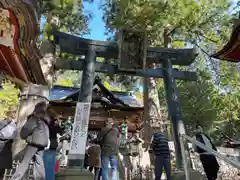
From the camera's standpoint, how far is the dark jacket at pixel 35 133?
11.1 ft

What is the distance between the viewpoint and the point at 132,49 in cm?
652

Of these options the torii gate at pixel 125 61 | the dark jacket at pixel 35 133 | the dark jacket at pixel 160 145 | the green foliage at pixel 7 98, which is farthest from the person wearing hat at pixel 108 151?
the green foliage at pixel 7 98

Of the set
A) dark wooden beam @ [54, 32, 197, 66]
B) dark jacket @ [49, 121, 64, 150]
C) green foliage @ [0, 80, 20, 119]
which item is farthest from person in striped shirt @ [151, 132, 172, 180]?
green foliage @ [0, 80, 20, 119]

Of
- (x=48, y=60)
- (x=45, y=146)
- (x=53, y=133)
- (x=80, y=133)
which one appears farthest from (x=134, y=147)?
(x=45, y=146)

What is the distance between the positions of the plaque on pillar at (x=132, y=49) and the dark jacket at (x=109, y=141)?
204 centimetres

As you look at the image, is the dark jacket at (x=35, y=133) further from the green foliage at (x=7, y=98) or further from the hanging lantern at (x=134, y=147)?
the green foliage at (x=7, y=98)

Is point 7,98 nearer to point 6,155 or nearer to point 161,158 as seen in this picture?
point 6,155

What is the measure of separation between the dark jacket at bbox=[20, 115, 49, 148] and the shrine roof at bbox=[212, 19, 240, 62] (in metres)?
3.95

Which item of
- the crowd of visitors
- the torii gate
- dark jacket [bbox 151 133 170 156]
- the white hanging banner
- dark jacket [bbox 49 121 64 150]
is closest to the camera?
the crowd of visitors

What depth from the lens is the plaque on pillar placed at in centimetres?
635

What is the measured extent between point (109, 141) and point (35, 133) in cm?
182

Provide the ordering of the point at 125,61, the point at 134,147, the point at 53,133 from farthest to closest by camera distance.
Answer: the point at 134,147
the point at 125,61
the point at 53,133

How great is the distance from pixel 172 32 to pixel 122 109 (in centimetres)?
426

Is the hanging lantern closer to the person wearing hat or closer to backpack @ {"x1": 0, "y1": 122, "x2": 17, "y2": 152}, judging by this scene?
the person wearing hat
